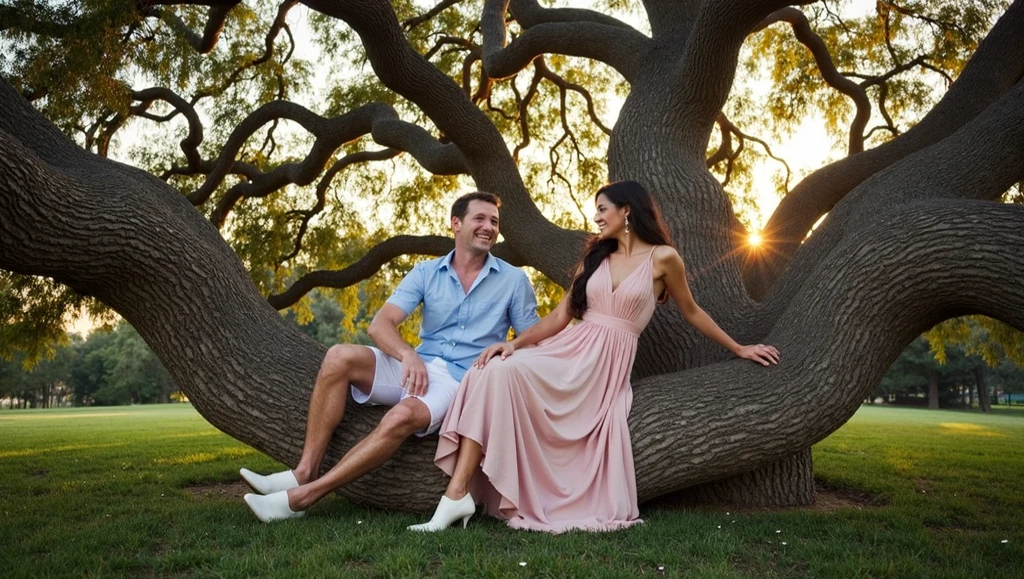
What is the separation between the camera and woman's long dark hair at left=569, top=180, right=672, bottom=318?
462 cm

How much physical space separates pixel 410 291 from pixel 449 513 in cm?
151

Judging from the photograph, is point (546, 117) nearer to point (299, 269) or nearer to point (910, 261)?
point (299, 269)

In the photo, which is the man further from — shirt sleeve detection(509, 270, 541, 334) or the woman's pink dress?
the woman's pink dress

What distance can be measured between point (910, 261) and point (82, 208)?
184 inches

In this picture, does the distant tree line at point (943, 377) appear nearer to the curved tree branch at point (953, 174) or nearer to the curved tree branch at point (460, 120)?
the curved tree branch at point (460, 120)

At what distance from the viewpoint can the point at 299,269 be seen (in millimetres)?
13172

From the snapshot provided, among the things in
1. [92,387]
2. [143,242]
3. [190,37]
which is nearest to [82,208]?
[143,242]

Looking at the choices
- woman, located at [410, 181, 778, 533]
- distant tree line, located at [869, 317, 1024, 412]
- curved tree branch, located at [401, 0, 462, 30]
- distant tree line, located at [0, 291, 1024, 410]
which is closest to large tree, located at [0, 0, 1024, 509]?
woman, located at [410, 181, 778, 533]

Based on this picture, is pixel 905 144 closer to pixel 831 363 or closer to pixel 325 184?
pixel 831 363

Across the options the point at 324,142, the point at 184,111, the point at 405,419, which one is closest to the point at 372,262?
the point at 324,142

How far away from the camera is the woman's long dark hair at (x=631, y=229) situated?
4.62 metres

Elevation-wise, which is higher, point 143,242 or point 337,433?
point 143,242

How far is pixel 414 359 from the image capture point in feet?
13.7

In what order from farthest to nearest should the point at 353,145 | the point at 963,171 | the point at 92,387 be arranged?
1. the point at 92,387
2. the point at 353,145
3. the point at 963,171
